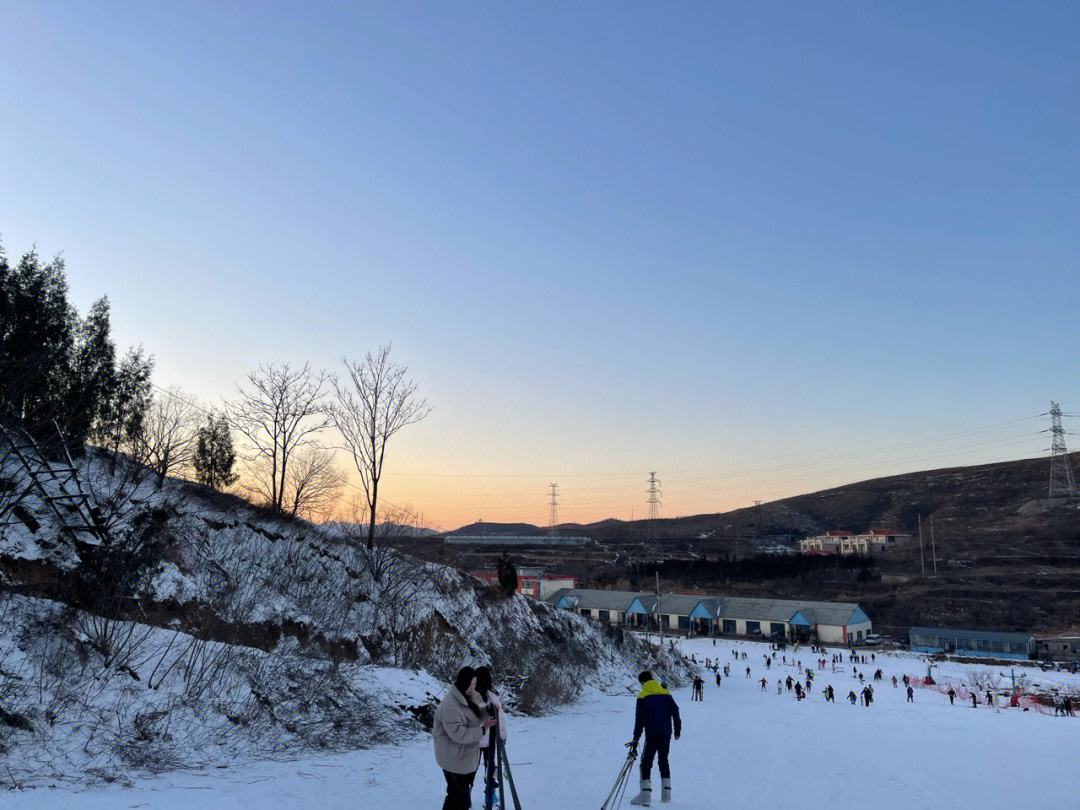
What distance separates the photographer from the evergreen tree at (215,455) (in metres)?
35.6

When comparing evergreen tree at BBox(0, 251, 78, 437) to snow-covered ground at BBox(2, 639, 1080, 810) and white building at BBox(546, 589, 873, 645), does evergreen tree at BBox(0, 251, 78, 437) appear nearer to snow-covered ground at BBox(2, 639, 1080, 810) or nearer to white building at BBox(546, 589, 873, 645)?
snow-covered ground at BBox(2, 639, 1080, 810)

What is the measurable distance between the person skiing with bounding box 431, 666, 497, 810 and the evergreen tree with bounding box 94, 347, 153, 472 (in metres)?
25.6

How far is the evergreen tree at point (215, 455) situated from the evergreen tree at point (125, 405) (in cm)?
561

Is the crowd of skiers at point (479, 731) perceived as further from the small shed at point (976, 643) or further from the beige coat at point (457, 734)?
the small shed at point (976, 643)

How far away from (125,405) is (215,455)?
722cm

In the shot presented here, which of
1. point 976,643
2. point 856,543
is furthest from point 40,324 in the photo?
point 856,543

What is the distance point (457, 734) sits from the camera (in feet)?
22.7

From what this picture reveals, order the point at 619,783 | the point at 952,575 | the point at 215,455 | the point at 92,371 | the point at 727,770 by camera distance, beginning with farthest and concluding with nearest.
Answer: the point at 952,575
the point at 215,455
the point at 92,371
the point at 727,770
the point at 619,783

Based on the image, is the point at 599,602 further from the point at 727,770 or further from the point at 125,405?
the point at 727,770

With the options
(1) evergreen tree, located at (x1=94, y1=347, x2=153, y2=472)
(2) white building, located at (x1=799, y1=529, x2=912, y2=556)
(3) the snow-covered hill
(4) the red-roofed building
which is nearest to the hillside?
(2) white building, located at (x1=799, y1=529, x2=912, y2=556)

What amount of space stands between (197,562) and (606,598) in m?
71.0

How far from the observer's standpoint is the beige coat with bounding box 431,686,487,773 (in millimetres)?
6926

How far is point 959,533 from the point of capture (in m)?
142

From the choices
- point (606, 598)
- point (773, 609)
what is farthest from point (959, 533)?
point (606, 598)
